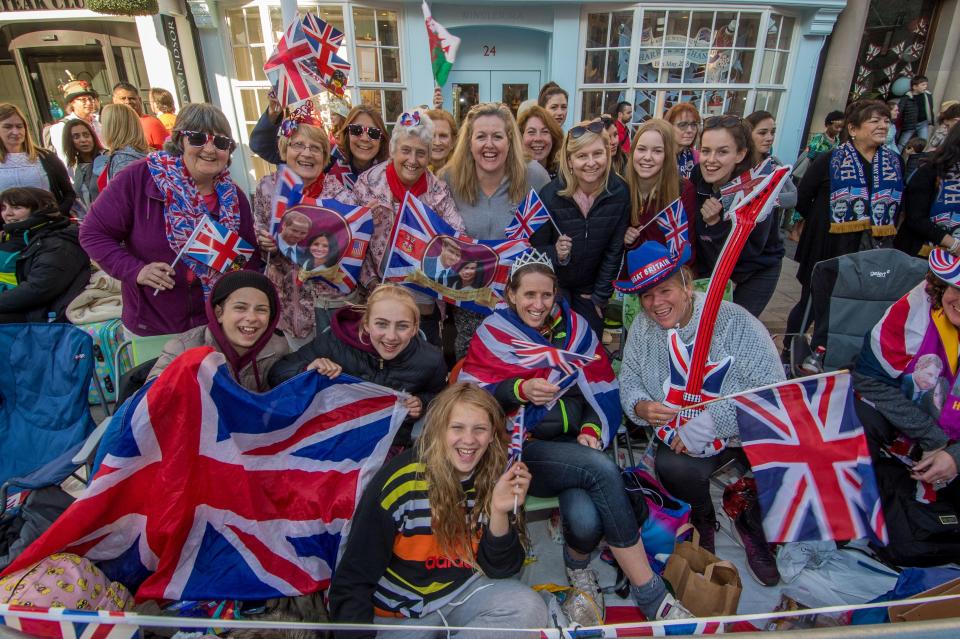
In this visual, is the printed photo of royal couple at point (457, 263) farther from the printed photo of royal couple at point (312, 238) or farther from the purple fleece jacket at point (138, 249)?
the purple fleece jacket at point (138, 249)

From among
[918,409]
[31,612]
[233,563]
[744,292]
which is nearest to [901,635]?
[918,409]

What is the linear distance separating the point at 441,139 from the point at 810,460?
3431 millimetres

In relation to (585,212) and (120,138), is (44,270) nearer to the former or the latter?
(120,138)

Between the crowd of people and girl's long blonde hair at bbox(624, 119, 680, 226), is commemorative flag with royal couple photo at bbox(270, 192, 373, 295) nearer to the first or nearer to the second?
the crowd of people

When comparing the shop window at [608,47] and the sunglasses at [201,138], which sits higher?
the shop window at [608,47]

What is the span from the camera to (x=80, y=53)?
32.1 feet

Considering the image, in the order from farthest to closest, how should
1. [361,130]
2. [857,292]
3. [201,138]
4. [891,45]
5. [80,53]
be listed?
[891,45] < [80,53] < [361,130] < [857,292] < [201,138]

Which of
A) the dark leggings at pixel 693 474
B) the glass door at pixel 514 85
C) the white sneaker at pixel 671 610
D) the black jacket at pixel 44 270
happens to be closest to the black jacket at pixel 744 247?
the dark leggings at pixel 693 474

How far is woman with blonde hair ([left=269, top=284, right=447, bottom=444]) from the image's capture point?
2.58 metres

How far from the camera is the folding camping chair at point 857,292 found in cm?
295

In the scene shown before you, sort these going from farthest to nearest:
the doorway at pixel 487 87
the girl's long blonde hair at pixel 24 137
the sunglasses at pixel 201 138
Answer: the doorway at pixel 487 87 < the girl's long blonde hair at pixel 24 137 < the sunglasses at pixel 201 138

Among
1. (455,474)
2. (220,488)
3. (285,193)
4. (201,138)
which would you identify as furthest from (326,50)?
(455,474)

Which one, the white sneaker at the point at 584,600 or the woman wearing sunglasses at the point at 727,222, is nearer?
the white sneaker at the point at 584,600

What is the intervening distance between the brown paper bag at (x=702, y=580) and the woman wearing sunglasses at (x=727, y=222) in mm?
1900
